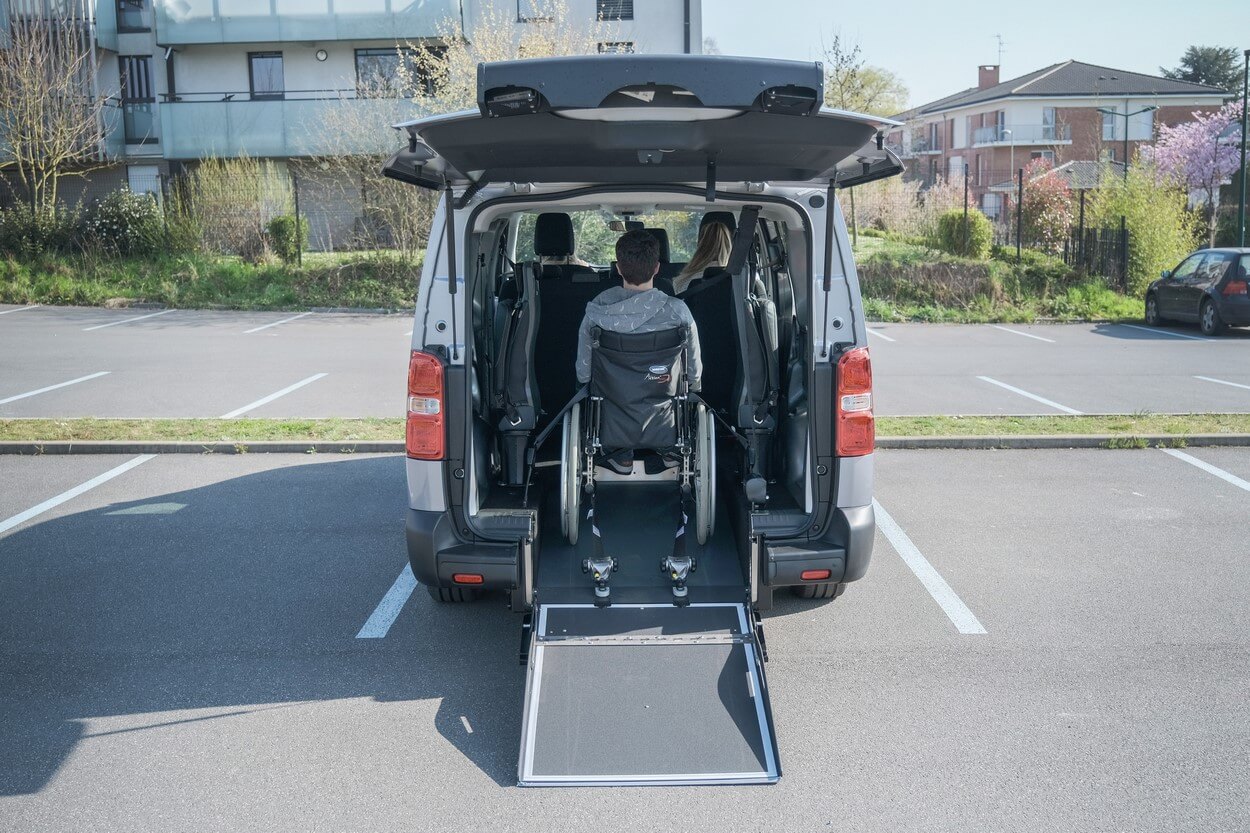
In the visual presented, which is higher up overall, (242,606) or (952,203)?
(952,203)

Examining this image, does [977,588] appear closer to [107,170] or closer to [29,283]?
[29,283]

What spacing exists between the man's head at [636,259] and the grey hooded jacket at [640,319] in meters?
0.08

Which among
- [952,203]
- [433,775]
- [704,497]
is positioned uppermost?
[952,203]

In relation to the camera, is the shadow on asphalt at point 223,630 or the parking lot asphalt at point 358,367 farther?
the parking lot asphalt at point 358,367

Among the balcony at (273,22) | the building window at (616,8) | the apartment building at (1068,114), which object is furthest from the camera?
the apartment building at (1068,114)

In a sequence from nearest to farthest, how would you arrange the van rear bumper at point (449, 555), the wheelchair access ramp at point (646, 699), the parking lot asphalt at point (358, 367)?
the wheelchair access ramp at point (646, 699) → the van rear bumper at point (449, 555) → the parking lot asphalt at point (358, 367)

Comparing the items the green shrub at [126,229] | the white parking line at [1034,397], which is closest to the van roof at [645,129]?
the white parking line at [1034,397]

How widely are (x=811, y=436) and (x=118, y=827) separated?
3.15 metres

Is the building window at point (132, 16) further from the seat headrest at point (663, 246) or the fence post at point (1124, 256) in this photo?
the seat headrest at point (663, 246)

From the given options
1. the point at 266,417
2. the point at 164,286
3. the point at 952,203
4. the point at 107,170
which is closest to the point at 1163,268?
the point at 952,203

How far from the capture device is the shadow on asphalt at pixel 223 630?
4492 millimetres

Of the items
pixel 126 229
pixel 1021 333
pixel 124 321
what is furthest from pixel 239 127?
pixel 1021 333

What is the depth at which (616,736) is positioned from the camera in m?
4.11

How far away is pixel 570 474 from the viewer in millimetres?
5074
